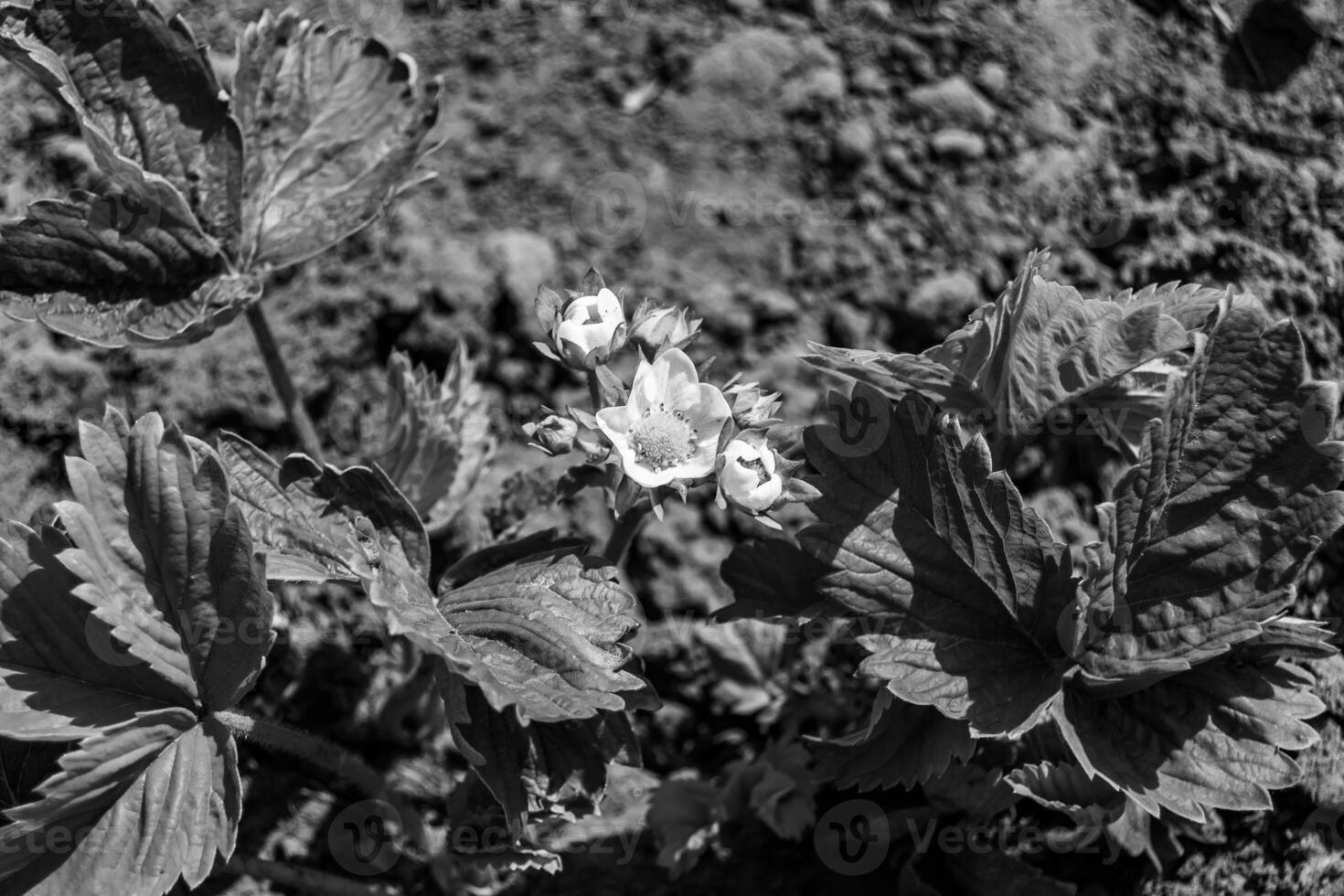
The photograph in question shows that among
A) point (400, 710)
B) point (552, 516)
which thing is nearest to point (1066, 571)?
point (552, 516)

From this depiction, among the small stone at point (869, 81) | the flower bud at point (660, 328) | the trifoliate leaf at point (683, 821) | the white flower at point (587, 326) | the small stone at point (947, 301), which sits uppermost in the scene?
the white flower at point (587, 326)

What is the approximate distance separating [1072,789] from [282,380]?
8.37 feet

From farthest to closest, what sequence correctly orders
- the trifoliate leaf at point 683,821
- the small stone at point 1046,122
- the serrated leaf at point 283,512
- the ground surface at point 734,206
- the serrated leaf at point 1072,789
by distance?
the small stone at point 1046,122
the ground surface at point 734,206
the trifoliate leaf at point 683,821
the serrated leaf at point 283,512
the serrated leaf at point 1072,789

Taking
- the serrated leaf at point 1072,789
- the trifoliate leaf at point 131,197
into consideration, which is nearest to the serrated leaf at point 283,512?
the trifoliate leaf at point 131,197

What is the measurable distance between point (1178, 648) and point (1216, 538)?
29cm

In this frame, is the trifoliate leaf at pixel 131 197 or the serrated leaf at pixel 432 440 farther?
the serrated leaf at pixel 432 440

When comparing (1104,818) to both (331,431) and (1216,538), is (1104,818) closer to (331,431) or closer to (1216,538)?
(1216,538)

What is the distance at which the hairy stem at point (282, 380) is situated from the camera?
3486 mm

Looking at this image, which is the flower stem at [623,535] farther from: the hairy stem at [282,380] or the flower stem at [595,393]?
the hairy stem at [282,380]

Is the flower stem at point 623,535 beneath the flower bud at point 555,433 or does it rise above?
beneath

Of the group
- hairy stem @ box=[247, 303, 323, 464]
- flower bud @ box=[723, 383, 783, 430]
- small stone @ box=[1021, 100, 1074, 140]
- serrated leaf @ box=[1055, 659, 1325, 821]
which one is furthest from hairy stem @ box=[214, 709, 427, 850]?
small stone @ box=[1021, 100, 1074, 140]

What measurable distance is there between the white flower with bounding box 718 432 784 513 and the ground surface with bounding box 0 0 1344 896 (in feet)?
3.97

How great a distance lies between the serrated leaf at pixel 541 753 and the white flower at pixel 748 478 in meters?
0.73

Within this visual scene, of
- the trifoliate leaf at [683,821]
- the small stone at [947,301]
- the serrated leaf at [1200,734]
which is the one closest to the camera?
the serrated leaf at [1200,734]
